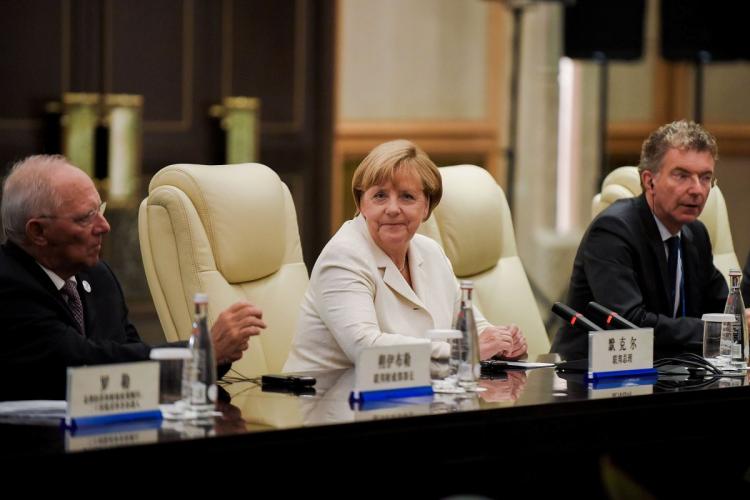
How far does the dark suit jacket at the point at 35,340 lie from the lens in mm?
2076

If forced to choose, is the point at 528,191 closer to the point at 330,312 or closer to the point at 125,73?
the point at 125,73

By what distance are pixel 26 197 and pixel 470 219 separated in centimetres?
150

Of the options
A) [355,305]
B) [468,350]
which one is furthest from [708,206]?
[468,350]

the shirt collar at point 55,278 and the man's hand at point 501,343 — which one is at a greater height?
the shirt collar at point 55,278

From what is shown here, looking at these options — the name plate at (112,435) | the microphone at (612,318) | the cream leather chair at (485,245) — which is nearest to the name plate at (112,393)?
the name plate at (112,435)

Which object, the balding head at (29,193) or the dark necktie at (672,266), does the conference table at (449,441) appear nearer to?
the balding head at (29,193)

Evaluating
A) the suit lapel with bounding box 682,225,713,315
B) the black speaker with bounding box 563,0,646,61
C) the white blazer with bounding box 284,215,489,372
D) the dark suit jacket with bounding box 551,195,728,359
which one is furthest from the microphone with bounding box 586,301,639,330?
the black speaker with bounding box 563,0,646,61

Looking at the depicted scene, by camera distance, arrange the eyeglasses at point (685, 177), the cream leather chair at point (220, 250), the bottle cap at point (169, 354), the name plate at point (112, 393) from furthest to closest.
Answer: the eyeglasses at point (685, 177), the cream leather chair at point (220, 250), the bottle cap at point (169, 354), the name plate at point (112, 393)

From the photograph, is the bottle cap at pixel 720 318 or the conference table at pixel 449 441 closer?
the conference table at pixel 449 441

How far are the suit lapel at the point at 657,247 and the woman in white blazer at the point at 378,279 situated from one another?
668 mm

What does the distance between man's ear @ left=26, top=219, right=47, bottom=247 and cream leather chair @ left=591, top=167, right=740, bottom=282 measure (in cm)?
204

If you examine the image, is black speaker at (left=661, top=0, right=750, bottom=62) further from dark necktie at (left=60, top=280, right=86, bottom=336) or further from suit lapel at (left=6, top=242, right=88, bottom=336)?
suit lapel at (left=6, top=242, right=88, bottom=336)

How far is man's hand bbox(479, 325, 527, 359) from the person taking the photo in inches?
99.3

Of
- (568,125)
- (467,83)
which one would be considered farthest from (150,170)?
(568,125)
